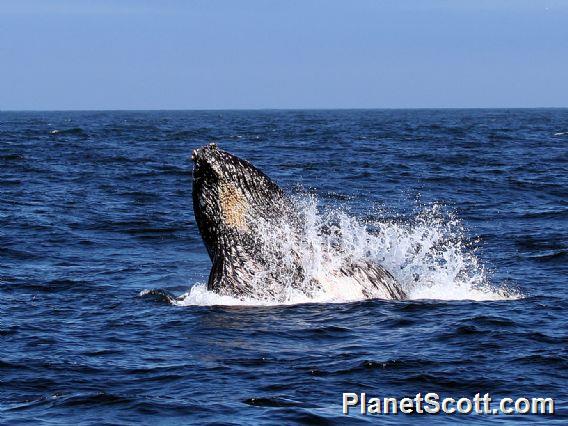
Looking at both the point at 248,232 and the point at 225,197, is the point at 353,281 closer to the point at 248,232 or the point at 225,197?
the point at 248,232

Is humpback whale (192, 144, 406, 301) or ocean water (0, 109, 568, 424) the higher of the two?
humpback whale (192, 144, 406, 301)

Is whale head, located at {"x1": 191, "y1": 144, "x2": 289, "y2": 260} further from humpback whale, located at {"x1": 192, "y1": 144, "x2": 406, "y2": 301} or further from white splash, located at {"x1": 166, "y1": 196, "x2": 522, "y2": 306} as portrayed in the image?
white splash, located at {"x1": 166, "y1": 196, "x2": 522, "y2": 306}

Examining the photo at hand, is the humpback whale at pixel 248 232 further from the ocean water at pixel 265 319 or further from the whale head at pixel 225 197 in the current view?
the ocean water at pixel 265 319

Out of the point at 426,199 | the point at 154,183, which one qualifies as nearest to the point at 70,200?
the point at 154,183

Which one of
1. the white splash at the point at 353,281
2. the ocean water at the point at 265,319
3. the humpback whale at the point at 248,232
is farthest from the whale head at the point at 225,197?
the ocean water at the point at 265,319

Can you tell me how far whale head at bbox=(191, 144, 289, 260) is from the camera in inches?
537

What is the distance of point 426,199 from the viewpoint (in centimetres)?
2912

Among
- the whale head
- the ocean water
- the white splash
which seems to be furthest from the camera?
the white splash

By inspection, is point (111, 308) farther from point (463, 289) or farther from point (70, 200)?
point (70, 200)

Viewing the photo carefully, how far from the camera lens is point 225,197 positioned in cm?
1373

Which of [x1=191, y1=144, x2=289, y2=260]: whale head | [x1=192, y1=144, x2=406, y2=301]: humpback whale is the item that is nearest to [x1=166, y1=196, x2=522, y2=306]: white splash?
[x1=192, y1=144, x2=406, y2=301]: humpback whale

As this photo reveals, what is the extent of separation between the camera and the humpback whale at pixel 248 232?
13680 millimetres

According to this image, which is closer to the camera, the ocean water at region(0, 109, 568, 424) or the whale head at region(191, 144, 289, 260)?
the ocean water at region(0, 109, 568, 424)

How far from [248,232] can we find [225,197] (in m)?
0.58
